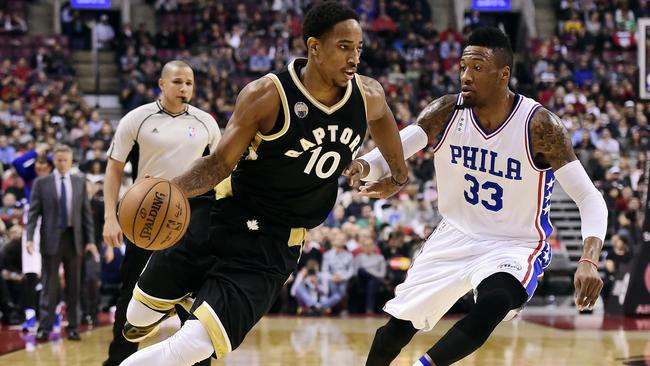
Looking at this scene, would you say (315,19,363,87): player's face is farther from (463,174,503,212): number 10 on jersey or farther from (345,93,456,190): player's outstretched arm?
(463,174,503,212): number 10 on jersey

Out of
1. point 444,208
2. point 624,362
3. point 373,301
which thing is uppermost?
point 444,208

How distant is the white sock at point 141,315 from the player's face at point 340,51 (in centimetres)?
143

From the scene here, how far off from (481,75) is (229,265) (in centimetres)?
178

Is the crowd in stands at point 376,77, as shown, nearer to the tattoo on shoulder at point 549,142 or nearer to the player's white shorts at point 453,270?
the player's white shorts at point 453,270

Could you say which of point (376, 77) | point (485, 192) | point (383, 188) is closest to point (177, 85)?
point (383, 188)

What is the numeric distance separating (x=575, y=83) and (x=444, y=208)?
676 inches

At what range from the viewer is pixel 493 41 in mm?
5184

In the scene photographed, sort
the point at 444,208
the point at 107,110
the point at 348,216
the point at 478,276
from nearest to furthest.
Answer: the point at 478,276, the point at 444,208, the point at 348,216, the point at 107,110

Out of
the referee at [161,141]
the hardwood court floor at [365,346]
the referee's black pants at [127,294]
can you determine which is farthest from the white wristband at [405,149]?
the hardwood court floor at [365,346]

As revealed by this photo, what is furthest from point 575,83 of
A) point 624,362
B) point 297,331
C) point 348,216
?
point 624,362

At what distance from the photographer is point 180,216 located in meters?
4.17

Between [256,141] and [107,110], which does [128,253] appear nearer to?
[256,141]

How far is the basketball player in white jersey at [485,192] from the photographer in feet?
15.8

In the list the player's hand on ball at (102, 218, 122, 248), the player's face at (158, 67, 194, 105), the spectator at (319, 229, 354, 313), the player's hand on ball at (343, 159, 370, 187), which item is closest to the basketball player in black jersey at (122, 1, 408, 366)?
the player's hand on ball at (343, 159, 370, 187)
